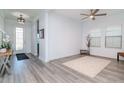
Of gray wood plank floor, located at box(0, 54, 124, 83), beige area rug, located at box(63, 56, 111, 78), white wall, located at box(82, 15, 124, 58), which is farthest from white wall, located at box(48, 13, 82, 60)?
gray wood plank floor, located at box(0, 54, 124, 83)

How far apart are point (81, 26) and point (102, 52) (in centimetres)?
272

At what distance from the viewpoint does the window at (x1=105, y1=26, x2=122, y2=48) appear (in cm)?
532

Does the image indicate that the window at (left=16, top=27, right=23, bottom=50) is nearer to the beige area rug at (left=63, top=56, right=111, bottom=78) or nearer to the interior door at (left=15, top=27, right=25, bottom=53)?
the interior door at (left=15, top=27, right=25, bottom=53)

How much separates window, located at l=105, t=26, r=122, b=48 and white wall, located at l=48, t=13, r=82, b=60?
85.9 inches

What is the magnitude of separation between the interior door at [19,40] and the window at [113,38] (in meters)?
6.69

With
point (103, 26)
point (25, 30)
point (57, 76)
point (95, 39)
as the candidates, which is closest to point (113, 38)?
point (103, 26)

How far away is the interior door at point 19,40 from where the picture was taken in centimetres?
750

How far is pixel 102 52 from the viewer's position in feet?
20.4

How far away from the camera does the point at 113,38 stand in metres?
5.61

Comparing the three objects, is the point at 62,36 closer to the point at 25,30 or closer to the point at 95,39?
the point at 95,39

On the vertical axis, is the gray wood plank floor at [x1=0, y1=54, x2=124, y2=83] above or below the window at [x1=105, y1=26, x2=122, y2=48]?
below

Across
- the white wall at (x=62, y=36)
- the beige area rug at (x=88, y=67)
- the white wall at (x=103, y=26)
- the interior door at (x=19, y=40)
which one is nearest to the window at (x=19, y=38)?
the interior door at (x=19, y=40)

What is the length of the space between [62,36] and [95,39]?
2.67 metres

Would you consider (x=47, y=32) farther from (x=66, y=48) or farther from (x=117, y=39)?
(x=117, y=39)
